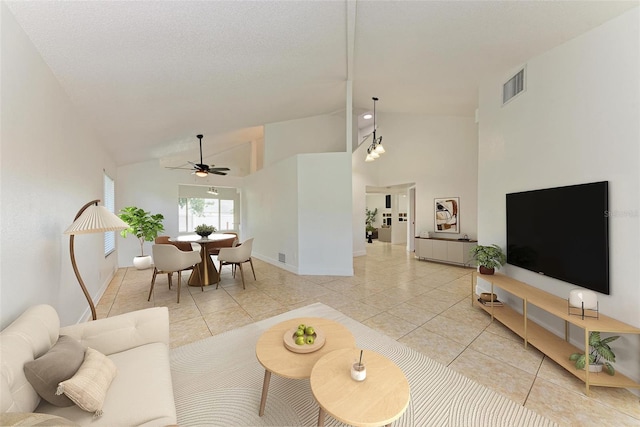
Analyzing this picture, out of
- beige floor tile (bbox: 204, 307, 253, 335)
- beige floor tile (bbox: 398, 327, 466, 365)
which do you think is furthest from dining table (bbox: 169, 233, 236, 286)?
beige floor tile (bbox: 398, 327, 466, 365)

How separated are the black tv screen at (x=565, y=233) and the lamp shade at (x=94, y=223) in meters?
4.29

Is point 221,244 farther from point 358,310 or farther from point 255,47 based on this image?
point 255,47

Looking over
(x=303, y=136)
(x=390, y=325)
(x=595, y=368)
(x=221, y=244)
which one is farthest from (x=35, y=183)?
(x=303, y=136)

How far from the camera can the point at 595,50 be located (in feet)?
7.19

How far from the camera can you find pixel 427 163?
692 cm

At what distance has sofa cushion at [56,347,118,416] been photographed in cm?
113

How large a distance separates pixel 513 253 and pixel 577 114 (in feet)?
5.53

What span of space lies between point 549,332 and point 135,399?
363cm

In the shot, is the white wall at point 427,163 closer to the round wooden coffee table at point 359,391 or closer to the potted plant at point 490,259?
the potted plant at point 490,259

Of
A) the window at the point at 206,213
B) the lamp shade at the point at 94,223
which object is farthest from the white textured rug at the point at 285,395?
the window at the point at 206,213

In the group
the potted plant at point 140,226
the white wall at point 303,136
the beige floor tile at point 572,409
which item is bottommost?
the beige floor tile at point 572,409

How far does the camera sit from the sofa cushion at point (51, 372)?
1.13 meters

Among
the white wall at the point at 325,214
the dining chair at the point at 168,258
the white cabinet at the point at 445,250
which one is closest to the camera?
the dining chair at the point at 168,258

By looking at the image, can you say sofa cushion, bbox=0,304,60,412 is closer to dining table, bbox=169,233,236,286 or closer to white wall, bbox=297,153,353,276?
dining table, bbox=169,233,236,286
